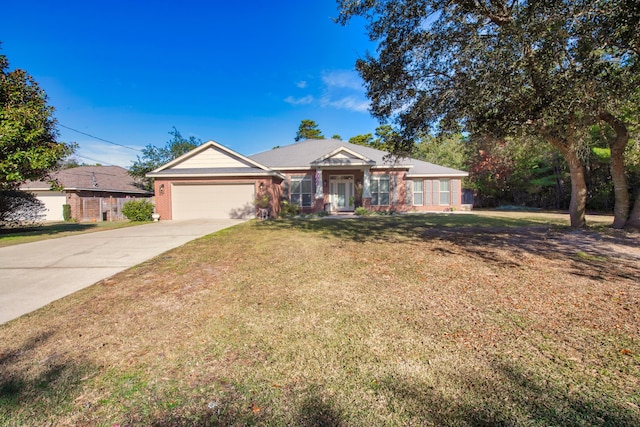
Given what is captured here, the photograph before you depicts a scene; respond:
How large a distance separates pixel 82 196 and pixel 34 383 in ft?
74.5

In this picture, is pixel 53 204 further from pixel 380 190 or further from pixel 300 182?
pixel 380 190

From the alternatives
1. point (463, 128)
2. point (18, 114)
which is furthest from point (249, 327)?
point (18, 114)

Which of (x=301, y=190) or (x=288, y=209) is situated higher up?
(x=301, y=190)

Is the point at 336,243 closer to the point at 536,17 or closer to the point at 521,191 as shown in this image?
the point at 536,17

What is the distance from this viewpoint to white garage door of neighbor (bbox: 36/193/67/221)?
20641 mm

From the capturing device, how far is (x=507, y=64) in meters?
5.40

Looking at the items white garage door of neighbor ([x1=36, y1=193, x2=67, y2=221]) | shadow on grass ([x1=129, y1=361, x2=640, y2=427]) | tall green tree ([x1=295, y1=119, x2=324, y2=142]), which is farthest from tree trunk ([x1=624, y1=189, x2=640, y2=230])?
tall green tree ([x1=295, y1=119, x2=324, y2=142])

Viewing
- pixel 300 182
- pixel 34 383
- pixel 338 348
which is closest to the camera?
pixel 34 383

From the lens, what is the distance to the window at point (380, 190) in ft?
65.0

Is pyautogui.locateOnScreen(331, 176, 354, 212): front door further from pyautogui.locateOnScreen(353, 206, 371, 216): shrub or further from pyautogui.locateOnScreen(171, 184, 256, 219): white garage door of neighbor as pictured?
pyautogui.locateOnScreen(171, 184, 256, 219): white garage door of neighbor

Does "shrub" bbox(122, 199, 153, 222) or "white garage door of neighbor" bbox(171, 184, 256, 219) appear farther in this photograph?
"white garage door of neighbor" bbox(171, 184, 256, 219)

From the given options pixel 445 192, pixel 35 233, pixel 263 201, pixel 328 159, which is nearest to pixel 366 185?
pixel 328 159

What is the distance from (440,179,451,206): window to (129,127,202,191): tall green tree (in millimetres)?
22821

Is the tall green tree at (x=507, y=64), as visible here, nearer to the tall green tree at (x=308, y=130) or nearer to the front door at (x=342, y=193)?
the front door at (x=342, y=193)
